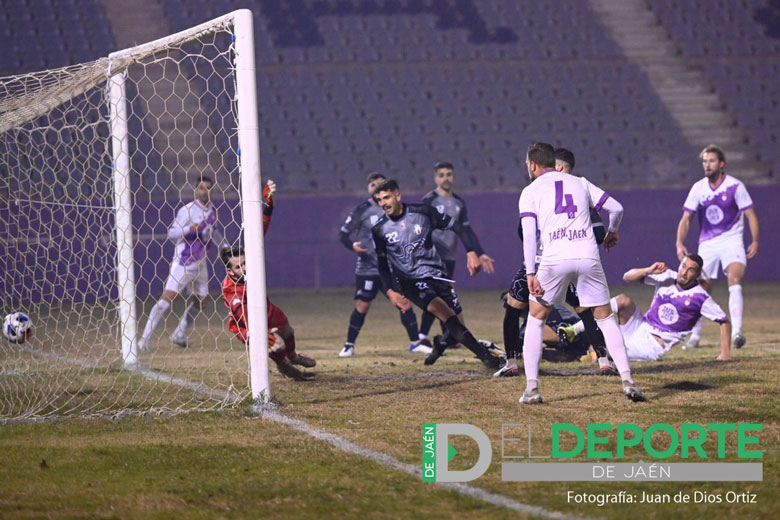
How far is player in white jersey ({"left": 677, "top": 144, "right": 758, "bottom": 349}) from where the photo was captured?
32.5ft

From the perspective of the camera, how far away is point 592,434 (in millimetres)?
5078

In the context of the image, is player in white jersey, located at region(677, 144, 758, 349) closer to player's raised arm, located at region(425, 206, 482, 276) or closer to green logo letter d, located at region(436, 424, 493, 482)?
player's raised arm, located at region(425, 206, 482, 276)

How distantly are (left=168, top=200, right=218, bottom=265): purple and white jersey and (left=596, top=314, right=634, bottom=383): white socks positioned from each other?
5.55 meters

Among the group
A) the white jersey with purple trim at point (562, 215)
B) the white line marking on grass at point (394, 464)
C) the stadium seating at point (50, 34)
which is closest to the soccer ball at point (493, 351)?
the white jersey with purple trim at point (562, 215)

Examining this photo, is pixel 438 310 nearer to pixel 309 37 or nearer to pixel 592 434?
pixel 592 434

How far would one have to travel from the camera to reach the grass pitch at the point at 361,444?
154 inches

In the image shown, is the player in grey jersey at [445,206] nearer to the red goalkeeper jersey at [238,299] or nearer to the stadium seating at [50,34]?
the red goalkeeper jersey at [238,299]

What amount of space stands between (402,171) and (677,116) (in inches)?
285

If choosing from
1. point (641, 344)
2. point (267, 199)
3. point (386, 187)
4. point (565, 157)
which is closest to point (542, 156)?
point (565, 157)

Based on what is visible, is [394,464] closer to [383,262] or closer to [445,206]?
[383,262]

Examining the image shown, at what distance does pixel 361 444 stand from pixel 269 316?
2.58 m

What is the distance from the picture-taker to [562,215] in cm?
605

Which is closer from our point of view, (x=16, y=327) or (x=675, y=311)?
(x=16, y=327)

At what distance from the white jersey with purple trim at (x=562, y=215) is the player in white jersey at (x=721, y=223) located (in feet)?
13.7
